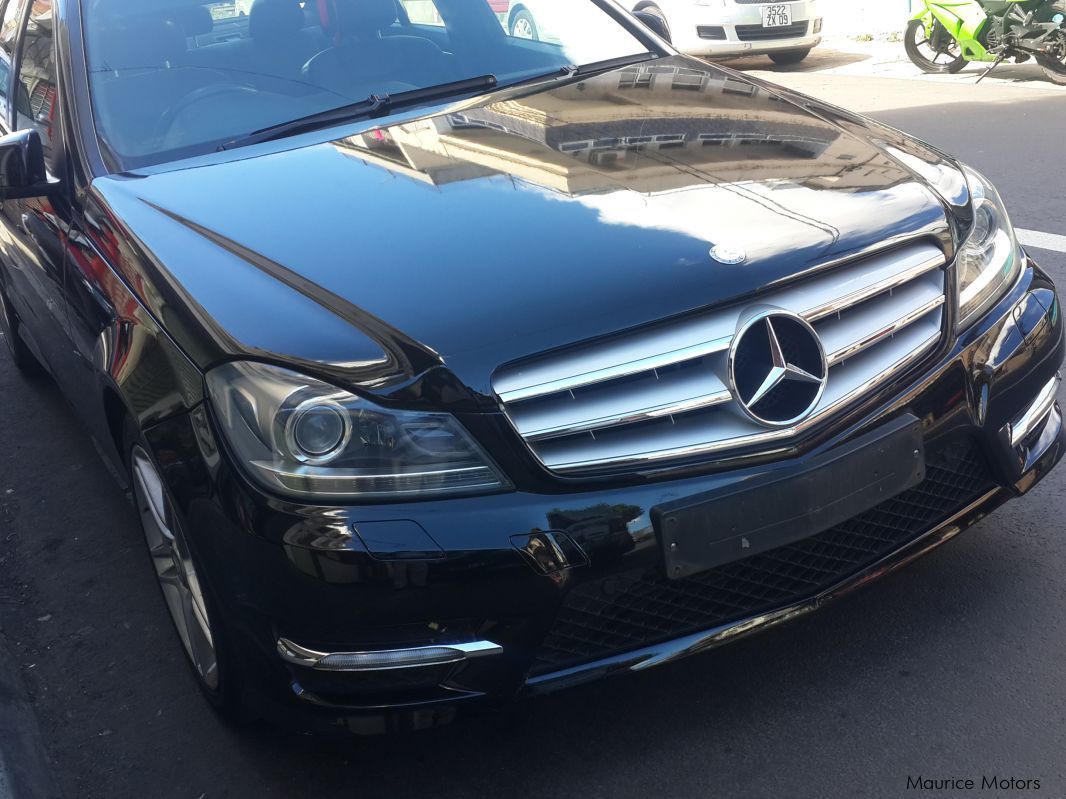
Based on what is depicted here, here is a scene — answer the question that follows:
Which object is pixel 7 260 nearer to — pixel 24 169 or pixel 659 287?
pixel 24 169

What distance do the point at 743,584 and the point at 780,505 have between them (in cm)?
20

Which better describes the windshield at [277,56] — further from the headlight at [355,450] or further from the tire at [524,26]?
the headlight at [355,450]

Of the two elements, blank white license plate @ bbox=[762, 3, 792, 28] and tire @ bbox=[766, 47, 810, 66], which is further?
tire @ bbox=[766, 47, 810, 66]

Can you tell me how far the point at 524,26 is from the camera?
3998mm

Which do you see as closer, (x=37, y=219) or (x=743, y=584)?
(x=743, y=584)

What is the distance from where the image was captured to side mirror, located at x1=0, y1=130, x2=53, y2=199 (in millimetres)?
3232

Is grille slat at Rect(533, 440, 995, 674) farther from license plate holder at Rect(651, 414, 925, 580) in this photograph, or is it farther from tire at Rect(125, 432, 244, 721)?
tire at Rect(125, 432, 244, 721)

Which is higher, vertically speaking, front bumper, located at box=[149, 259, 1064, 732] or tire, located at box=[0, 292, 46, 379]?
front bumper, located at box=[149, 259, 1064, 732]

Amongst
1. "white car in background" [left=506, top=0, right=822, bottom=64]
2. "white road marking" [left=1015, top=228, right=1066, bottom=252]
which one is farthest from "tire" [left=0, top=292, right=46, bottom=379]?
"white car in background" [left=506, top=0, right=822, bottom=64]

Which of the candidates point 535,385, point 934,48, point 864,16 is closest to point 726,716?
point 535,385

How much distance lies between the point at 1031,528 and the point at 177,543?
2191 mm

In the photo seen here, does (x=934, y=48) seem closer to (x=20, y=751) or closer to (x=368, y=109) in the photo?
(x=368, y=109)

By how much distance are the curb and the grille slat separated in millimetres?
1247

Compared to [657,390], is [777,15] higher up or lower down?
lower down
